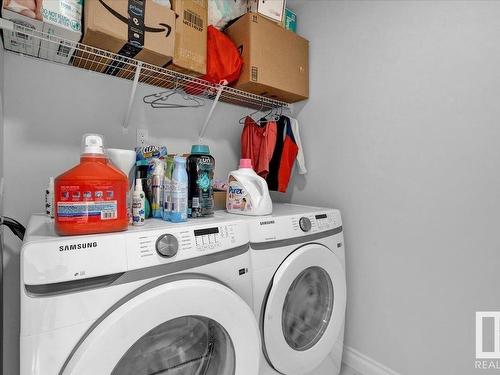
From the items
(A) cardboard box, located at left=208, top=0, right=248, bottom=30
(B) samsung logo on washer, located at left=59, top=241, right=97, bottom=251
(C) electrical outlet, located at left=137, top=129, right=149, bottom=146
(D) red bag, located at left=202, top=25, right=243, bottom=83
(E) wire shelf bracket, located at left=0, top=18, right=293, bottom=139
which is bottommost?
(B) samsung logo on washer, located at left=59, top=241, right=97, bottom=251

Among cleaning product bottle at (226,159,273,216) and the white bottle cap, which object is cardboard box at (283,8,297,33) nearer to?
cleaning product bottle at (226,159,273,216)

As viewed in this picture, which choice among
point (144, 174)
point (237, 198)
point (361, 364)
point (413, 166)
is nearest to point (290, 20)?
point (413, 166)

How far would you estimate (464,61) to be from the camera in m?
1.27

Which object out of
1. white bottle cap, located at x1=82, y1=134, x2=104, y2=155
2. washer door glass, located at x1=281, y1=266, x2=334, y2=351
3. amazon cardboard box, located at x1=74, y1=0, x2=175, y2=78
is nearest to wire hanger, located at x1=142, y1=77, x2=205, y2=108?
amazon cardboard box, located at x1=74, y1=0, x2=175, y2=78

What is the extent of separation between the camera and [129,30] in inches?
44.7

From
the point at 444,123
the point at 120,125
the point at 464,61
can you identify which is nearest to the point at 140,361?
the point at 120,125

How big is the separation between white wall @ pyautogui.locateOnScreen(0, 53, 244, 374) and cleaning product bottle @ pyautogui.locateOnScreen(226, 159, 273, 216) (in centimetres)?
67

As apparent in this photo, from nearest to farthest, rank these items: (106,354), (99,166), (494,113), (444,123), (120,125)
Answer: (106,354) → (99,166) → (494,113) → (444,123) → (120,125)

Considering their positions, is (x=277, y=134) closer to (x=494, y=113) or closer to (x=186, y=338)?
(x=494, y=113)

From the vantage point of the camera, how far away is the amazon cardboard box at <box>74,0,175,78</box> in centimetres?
106

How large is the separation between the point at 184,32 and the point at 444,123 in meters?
1.34

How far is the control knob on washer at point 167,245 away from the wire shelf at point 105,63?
0.88 metres

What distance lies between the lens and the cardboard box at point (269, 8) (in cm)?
161

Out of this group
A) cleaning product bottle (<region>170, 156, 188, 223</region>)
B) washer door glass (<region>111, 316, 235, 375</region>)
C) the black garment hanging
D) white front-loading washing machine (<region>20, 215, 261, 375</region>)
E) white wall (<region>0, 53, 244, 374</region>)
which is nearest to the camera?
white front-loading washing machine (<region>20, 215, 261, 375</region>)
